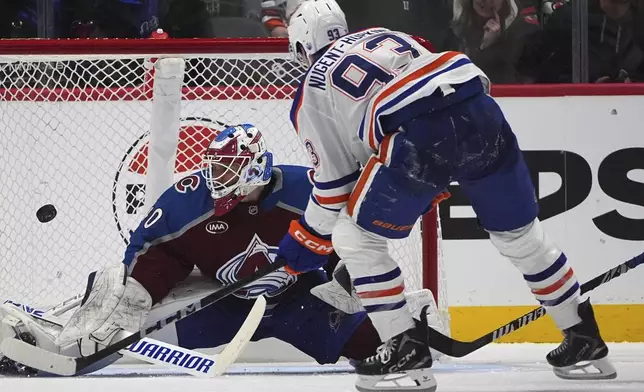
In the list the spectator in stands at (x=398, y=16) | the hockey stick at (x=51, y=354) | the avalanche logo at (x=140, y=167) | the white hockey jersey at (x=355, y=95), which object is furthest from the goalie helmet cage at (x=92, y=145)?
the white hockey jersey at (x=355, y=95)

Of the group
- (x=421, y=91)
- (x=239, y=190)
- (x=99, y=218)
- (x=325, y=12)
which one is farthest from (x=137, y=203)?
(x=421, y=91)

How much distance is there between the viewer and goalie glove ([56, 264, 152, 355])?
2973 millimetres

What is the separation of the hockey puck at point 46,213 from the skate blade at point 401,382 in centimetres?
155

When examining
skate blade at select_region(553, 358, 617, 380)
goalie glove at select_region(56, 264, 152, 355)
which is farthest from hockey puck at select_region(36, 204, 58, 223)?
skate blade at select_region(553, 358, 617, 380)

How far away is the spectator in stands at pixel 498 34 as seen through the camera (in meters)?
3.88

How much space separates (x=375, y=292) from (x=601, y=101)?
168 cm

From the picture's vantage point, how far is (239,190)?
2.97 metres

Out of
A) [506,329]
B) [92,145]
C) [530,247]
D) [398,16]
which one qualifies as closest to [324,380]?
[506,329]

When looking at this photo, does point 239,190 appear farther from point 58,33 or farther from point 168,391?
point 58,33

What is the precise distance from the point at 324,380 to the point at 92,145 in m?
1.26

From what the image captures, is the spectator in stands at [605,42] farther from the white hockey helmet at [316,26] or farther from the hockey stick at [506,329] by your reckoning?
the white hockey helmet at [316,26]

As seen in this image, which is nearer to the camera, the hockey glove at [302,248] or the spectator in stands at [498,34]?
the hockey glove at [302,248]

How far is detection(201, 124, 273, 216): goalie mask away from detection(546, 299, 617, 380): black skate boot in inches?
38.3

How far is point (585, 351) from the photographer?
8.11 feet
